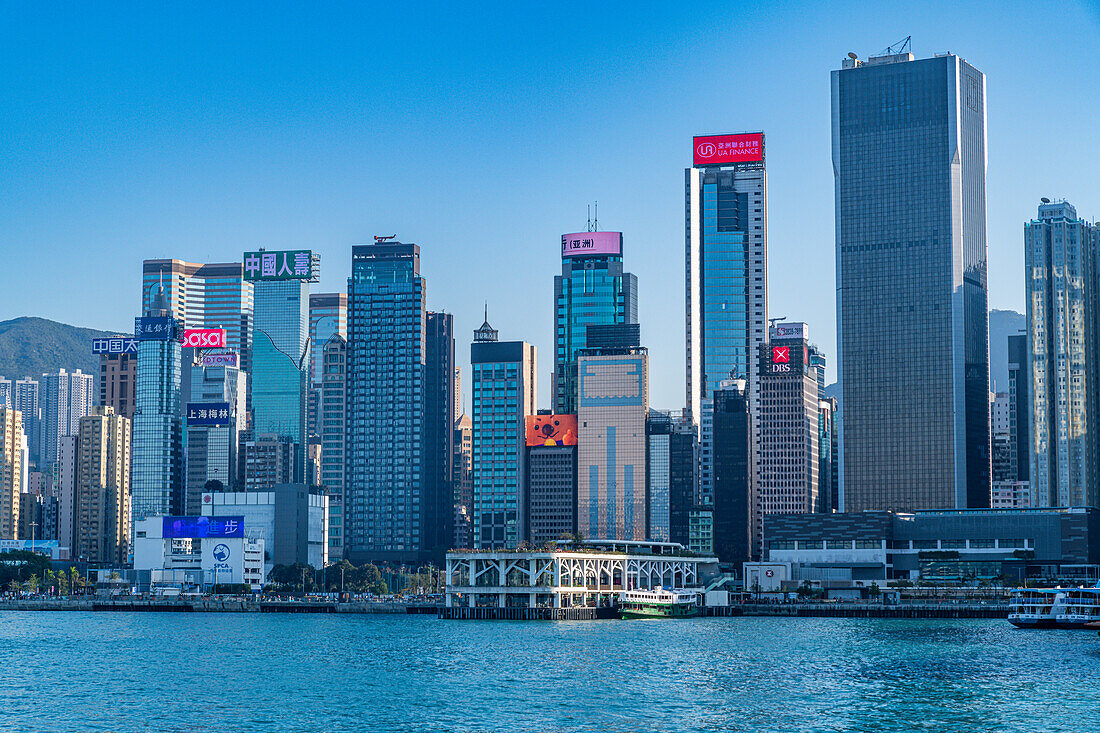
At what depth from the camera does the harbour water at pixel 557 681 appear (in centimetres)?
9088

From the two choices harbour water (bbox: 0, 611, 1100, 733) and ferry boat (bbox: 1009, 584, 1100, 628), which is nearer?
harbour water (bbox: 0, 611, 1100, 733)

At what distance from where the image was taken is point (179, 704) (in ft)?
325

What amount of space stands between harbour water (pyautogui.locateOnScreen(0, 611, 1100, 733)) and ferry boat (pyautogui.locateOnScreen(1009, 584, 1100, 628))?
191 inches

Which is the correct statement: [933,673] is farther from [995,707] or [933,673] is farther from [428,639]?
[428,639]

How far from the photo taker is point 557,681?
363 ft

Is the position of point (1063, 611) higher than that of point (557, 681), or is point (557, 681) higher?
point (557, 681)

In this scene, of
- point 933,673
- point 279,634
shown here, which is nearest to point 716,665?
point 933,673

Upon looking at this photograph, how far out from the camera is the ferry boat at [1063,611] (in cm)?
17150

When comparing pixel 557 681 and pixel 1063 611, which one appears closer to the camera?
pixel 557 681

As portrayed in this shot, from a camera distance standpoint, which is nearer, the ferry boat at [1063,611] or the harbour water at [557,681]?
Answer: the harbour water at [557,681]

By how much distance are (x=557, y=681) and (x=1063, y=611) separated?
8754 cm

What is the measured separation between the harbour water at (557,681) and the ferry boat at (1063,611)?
486cm

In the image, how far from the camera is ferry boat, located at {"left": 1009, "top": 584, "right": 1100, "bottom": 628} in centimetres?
17150

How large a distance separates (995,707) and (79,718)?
57311 mm
